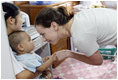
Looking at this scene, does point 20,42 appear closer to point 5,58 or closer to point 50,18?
point 50,18

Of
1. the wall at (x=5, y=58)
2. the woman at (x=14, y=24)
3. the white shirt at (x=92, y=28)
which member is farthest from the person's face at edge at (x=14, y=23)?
the wall at (x=5, y=58)

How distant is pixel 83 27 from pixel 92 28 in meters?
0.05

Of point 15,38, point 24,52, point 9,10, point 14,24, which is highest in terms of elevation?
point 9,10

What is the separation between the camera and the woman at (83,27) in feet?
2.94

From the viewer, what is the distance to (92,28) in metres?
0.90

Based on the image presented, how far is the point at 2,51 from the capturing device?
485 millimetres

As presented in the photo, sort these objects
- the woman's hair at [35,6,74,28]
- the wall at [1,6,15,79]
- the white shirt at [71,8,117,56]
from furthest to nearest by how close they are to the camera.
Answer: the woman's hair at [35,6,74,28] < the white shirt at [71,8,117,56] < the wall at [1,6,15,79]

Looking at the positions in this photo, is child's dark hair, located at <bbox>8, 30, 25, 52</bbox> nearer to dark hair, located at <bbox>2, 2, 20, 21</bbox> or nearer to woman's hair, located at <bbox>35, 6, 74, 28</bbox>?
dark hair, located at <bbox>2, 2, 20, 21</bbox>

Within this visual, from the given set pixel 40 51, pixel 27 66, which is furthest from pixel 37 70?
pixel 40 51

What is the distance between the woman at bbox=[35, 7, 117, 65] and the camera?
896mm

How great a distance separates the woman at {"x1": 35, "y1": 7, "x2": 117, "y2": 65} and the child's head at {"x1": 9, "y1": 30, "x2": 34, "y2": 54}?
22cm

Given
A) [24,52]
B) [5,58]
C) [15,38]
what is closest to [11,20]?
[15,38]

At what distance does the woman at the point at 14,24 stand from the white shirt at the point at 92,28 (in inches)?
16.9

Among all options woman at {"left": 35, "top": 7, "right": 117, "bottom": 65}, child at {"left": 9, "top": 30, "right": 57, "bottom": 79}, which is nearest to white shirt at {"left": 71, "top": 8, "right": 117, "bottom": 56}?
woman at {"left": 35, "top": 7, "right": 117, "bottom": 65}
